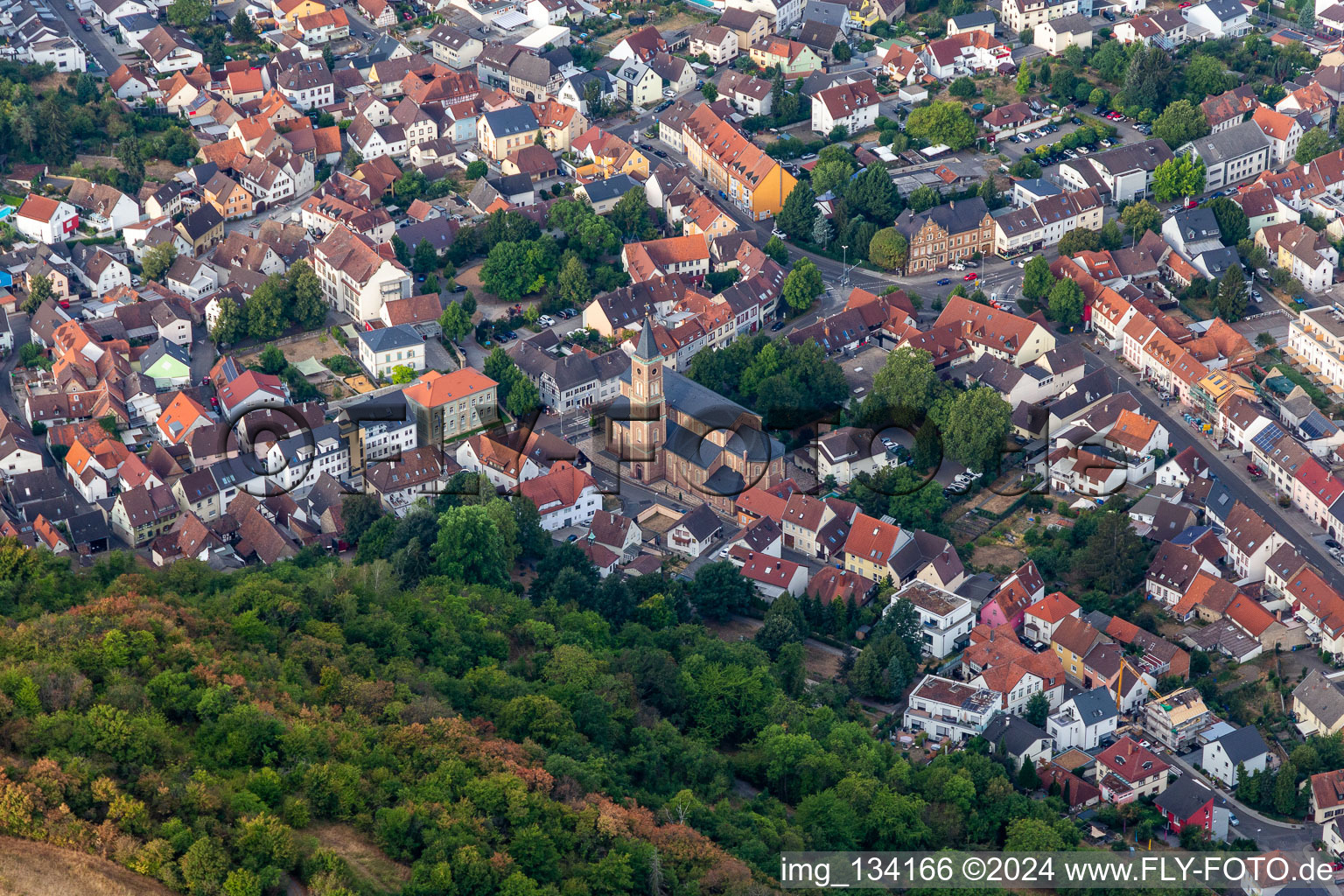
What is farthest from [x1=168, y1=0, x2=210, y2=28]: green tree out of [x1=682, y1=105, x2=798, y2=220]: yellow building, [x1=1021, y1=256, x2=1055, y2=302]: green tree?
[x1=1021, y1=256, x2=1055, y2=302]: green tree

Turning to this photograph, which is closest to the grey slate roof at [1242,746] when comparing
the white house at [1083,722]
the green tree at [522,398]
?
the white house at [1083,722]

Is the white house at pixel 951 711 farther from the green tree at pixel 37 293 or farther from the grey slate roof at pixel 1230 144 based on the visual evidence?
the green tree at pixel 37 293

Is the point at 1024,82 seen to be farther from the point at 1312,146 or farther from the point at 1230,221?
the point at 1230,221

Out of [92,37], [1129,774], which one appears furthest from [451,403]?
[92,37]

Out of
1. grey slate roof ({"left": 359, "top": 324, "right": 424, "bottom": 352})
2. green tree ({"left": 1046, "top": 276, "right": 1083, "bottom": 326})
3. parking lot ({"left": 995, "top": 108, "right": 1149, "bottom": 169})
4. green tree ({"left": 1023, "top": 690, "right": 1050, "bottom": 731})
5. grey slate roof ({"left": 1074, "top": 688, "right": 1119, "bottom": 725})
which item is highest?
parking lot ({"left": 995, "top": 108, "right": 1149, "bottom": 169})

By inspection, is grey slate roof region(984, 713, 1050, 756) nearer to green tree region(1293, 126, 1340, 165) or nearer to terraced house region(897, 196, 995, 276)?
terraced house region(897, 196, 995, 276)

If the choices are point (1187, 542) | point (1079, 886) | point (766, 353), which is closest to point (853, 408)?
point (766, 353)
